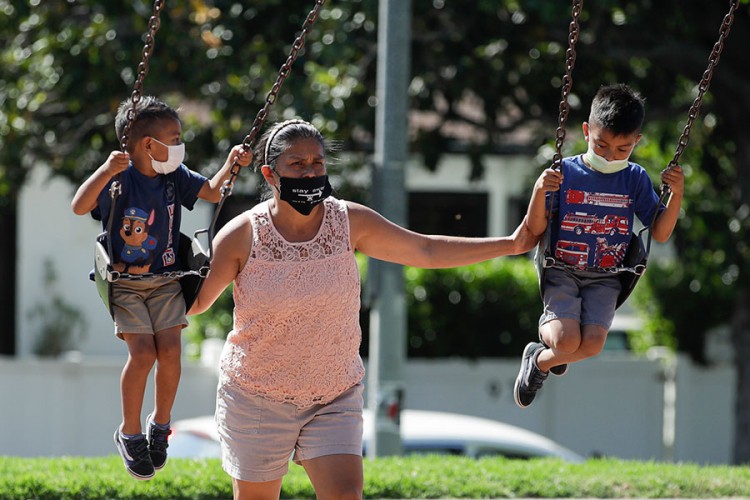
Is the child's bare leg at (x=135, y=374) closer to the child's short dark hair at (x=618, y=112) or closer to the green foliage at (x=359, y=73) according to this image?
the child's short dark hair at (x=618, y=112)

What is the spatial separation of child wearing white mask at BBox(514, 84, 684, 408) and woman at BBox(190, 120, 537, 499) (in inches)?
37.4

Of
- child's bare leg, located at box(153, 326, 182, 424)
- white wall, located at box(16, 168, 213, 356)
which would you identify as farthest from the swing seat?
white wall, located at box(16, 168, 213, 356)

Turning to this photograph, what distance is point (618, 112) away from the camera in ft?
17.9

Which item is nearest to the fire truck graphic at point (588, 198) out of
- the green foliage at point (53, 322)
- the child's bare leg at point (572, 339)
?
the child's bare leg at point (572, 339)

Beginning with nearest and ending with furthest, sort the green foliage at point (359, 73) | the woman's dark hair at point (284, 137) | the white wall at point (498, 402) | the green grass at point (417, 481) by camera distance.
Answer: the woman's dark hair at point (284, 137), the green grass at point (417, 481), the green foliage at point (359, 73), the white wall at point (498, 402)

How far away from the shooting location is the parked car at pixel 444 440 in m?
9.70

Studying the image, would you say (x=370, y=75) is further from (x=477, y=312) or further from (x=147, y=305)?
(x=147, y=305)

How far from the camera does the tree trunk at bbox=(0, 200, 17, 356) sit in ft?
62.9

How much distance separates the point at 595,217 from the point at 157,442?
82.4 inches

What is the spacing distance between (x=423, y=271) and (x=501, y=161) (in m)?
6.87

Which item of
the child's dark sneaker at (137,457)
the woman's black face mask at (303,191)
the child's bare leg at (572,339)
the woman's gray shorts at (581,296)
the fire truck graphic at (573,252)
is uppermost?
the woman's black face mask at (303,191)

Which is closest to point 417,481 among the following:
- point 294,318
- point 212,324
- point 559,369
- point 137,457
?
point 559,369

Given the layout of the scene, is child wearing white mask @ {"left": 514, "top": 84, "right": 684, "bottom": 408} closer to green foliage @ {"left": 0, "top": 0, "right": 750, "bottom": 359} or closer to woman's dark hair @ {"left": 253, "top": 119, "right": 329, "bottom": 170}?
woman's dark hair @ {"left": 253, "top": 119, "right": 329, "bottom": 170}

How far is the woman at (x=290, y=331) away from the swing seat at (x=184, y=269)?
122 millimetres
